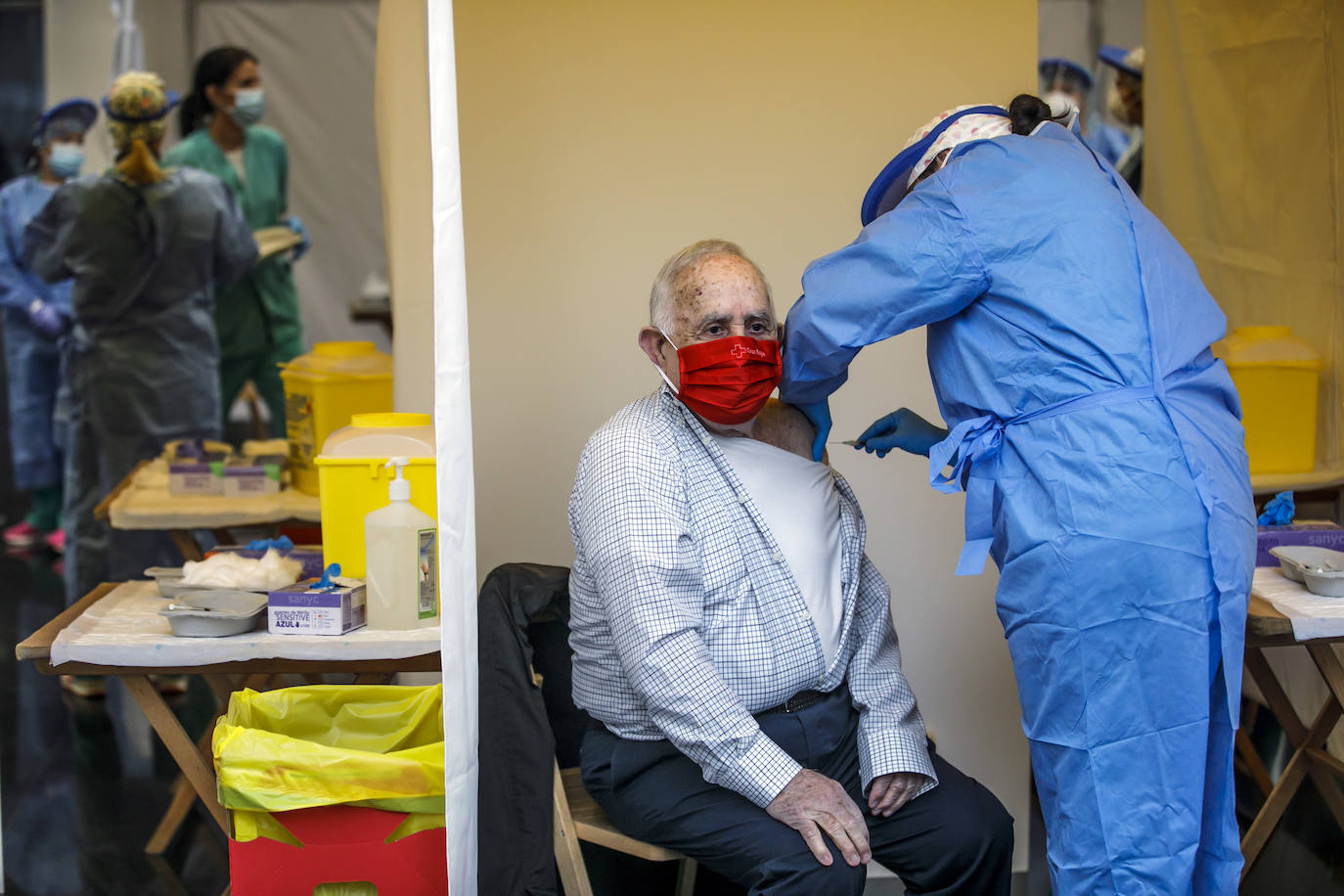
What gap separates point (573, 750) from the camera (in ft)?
7.84

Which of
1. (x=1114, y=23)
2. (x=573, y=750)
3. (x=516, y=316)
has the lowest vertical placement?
(x=573, y=750)

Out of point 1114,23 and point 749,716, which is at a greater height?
point 1114,23

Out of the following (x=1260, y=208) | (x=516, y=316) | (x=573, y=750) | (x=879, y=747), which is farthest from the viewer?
(x=1260, y=208)

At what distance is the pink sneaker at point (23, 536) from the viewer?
6324 mm

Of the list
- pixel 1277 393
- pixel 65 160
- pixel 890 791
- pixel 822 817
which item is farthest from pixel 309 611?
pixel 65 160

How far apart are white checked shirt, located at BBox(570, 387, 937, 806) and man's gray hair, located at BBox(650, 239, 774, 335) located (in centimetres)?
14

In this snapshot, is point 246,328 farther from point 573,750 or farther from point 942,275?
point 942,275

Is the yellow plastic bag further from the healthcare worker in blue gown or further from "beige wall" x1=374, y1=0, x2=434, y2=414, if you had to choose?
the healthcare worker in blue gown

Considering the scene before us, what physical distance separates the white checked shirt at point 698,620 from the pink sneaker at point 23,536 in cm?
525

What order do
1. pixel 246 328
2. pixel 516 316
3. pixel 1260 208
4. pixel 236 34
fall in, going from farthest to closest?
pixel 236 34, pixel 246 328, pixel 1260 208, pixel 516 316

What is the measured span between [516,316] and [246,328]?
3.27 metres

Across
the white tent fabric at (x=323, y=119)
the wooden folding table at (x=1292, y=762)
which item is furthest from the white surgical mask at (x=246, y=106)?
the wooden folding table at (x=1292, y=762)

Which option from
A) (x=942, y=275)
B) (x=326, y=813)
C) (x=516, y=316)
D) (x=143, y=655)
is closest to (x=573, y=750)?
(x=326, y=813)

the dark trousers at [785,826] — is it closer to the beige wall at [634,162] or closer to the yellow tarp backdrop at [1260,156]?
the beige wall at [634,162]
